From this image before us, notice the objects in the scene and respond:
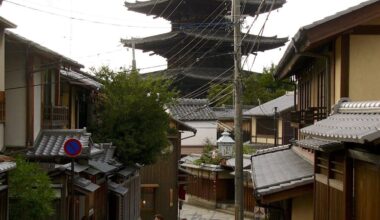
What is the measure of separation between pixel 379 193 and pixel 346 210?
1509 mm

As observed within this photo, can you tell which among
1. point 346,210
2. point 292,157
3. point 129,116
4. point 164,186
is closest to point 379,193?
point 346,210

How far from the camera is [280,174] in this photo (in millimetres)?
14586

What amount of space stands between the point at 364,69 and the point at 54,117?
9504 millimetres

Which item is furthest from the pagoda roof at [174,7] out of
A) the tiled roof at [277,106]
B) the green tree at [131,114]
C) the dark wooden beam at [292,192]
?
the dark wooden beam at [292,192]

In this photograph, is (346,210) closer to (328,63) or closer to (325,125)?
(325,125)

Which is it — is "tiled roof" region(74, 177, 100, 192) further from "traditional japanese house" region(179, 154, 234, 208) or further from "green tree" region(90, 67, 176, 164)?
"traditional japanese house" region(179, 154, 234, 208)

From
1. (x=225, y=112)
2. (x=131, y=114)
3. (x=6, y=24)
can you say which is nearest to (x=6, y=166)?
(x=6, y=24)

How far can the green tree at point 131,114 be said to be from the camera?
23.5 m

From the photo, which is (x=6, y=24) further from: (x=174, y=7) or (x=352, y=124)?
(x=174, y=7)

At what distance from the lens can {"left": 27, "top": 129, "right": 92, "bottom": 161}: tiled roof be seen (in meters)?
15.3

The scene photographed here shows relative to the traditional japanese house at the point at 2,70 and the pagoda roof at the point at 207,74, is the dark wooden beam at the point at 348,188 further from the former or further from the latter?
the pagoda roof at the point at 207,74

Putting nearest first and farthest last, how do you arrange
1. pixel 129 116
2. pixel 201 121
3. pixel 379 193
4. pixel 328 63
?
1. pixel 379 193
2. pixel 328 63
3. pixel 129 116
4. pixel 201 121

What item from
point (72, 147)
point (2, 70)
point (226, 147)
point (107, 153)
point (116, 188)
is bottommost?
point (116, 188)

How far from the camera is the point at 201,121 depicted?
46.5 m
